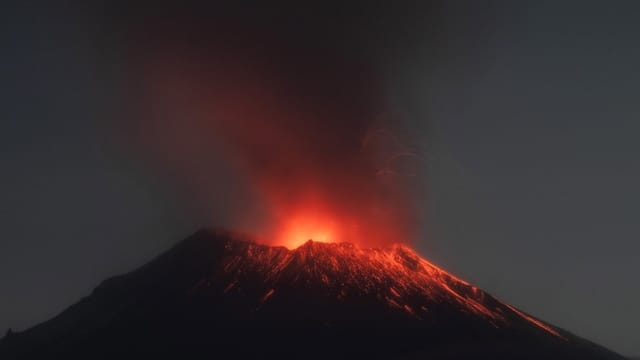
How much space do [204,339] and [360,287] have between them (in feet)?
57.3

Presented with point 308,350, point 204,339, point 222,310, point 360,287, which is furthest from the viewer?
point 360,287

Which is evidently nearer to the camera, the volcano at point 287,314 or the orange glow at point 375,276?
the volcano at point 287,314

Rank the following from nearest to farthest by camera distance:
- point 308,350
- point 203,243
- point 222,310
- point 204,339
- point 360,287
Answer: point 308,350 → point 204,339 → point 222,310 → point 360,287 → point 203,243

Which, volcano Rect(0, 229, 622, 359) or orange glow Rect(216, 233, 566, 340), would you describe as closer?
volcano Rect(0, 229, 622, 359)

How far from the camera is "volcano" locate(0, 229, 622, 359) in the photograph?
5694 cm

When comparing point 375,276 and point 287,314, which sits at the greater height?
point 375,276

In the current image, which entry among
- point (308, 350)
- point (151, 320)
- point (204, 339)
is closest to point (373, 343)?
point (308, 350)

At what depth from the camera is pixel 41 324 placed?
7644 cm

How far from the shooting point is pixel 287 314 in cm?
6038

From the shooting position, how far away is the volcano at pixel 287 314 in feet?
187

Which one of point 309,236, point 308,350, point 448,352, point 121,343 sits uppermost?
point 309,236

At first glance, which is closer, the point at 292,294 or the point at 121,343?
the point at 121,343

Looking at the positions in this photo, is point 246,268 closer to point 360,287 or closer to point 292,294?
point 292,294

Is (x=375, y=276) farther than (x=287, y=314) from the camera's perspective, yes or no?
Yes
